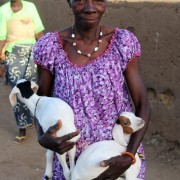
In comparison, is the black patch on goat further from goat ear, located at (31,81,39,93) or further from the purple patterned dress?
the purple patterned dress

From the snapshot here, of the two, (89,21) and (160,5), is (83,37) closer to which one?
(89,21)

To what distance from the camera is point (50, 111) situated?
1.98 meters

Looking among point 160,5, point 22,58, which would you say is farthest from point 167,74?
point 22,58

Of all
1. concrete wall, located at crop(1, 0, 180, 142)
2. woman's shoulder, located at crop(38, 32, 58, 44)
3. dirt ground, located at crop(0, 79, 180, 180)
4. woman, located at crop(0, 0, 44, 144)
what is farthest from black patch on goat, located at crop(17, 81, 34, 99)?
woman, located at crop(0, 0, 44, 144)

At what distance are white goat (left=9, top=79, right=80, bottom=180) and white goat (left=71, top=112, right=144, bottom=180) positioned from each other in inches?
3.2

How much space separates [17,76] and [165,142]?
195 centimetres

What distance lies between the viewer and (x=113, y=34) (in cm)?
216

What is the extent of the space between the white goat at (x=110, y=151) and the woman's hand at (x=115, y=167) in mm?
19

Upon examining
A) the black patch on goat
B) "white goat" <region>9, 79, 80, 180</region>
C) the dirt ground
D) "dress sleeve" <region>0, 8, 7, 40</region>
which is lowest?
the dirt ground

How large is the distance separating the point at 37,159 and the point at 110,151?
9.95 feet

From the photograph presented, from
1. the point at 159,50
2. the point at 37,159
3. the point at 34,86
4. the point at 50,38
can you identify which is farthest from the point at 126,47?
the point at 37,159

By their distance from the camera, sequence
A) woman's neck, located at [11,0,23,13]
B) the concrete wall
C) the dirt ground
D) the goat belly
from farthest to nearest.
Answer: woman's neck, located at [11,0,23,13] → the concrete wall → the dirt ground → the goat belly

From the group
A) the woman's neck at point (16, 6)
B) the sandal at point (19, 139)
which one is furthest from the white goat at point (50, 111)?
the woman's neck at point (16, 6)

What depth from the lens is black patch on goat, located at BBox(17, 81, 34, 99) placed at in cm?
212
